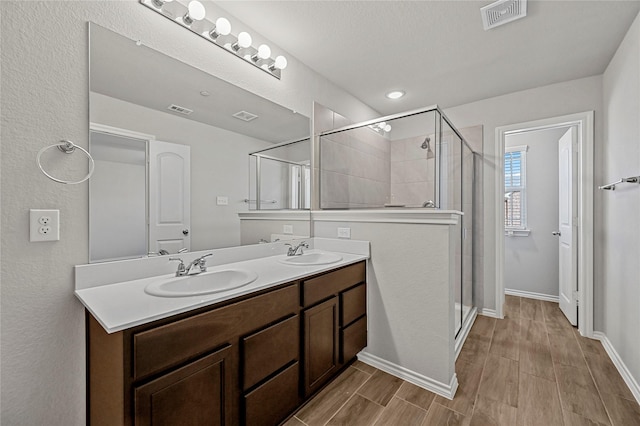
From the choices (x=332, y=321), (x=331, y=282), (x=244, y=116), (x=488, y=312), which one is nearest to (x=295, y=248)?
(x=331, y=282)

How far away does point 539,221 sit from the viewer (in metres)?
3.58

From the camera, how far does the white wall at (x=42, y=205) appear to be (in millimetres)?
1024

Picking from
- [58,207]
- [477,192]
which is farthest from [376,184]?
[58,207]

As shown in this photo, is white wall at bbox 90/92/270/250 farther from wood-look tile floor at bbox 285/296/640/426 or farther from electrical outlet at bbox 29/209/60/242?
wood-look tile floor at bbox 285/296/640/426

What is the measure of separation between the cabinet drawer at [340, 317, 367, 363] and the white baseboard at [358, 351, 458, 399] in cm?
12

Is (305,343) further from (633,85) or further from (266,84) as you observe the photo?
(633,85)

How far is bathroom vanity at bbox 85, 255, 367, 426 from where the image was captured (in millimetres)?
916

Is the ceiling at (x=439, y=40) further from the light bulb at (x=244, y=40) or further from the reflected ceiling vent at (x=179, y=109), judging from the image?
the reflected ceiling vent at (x=179, y=109)

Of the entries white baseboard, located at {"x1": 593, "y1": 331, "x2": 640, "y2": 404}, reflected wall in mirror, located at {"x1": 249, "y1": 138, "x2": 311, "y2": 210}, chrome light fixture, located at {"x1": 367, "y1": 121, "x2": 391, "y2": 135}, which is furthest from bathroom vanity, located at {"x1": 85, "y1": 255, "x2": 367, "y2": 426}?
white baseboard, located at {"x1": 593, "y1": 331, "x2": 640, "y2": 404}

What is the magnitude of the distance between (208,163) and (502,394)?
2.32m

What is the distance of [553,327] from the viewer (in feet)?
8.91

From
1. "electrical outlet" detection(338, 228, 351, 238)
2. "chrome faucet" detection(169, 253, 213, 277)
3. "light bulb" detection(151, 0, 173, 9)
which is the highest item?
"light bulb" detection(151, 0, 173, 9)

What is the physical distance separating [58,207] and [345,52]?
6.74 ft

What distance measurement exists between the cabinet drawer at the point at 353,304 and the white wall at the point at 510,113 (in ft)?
5.72
